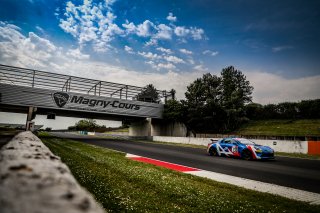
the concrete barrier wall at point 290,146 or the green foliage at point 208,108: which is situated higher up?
the green foliage at point 208,108

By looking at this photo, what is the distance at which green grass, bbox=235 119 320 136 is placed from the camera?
A: 38.0 metres

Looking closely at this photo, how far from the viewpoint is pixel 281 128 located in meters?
42.5

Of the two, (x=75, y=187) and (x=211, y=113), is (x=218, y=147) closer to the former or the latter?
(x=75, y=187)

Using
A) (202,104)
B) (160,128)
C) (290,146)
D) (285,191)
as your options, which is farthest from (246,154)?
(160,128)

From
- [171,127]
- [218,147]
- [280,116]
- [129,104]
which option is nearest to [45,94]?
[129,104]

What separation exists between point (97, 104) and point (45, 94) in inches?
273

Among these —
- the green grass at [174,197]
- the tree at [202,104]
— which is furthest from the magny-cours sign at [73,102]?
the green grass at [174,197]

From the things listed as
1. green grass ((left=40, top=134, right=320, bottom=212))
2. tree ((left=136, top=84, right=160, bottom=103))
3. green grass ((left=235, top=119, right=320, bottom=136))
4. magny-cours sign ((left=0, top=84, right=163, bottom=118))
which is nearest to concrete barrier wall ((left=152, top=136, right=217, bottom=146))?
magny-cours sign ((left=0, top=84, right=163, bottom=118))

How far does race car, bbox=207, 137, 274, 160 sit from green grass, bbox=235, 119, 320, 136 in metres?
25.4

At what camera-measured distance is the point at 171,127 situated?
4319 cm

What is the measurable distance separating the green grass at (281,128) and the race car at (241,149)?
83.3 feet

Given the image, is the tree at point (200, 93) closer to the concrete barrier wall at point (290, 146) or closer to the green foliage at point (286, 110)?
the green foliage at point (286, 110)

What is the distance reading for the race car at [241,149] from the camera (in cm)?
1400

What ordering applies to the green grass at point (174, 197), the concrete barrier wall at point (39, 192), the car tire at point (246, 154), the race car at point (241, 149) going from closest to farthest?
the concrete barrier wall at point (39, 192) < the green grass at point (174, 197) < the race car at point (241, 149) < the car tire at point (246, 154)
